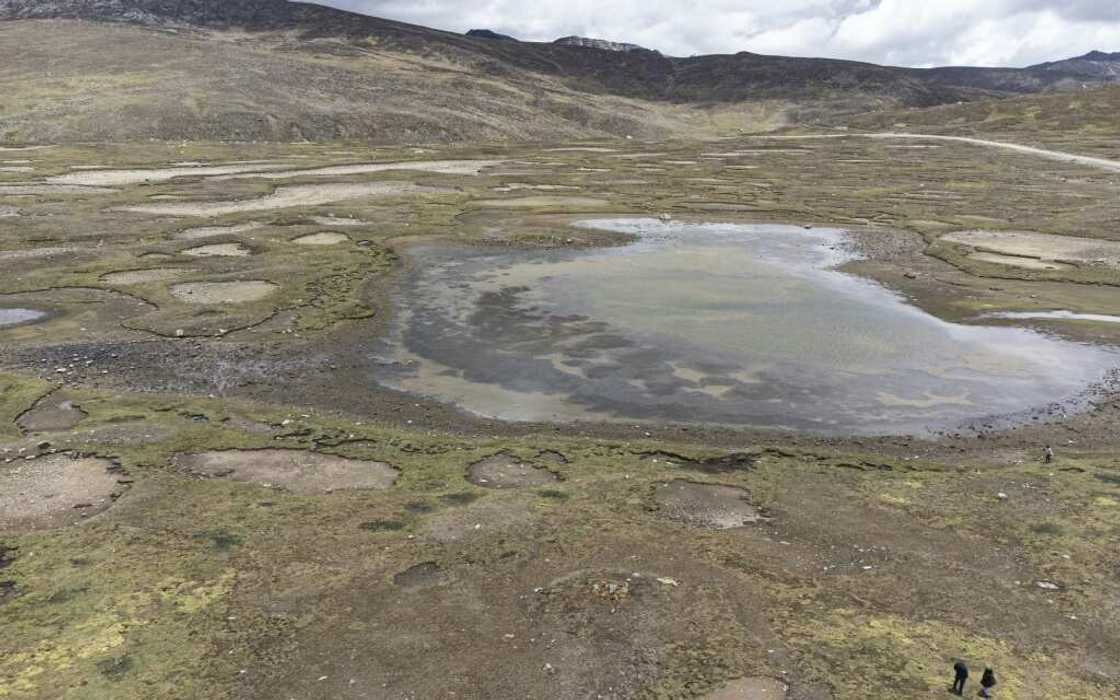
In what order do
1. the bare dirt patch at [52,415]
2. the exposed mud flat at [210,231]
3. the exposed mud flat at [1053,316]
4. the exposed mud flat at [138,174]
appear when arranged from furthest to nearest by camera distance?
the exposed mud flat at [138,174], the exposed mud flat at [210,231], the exposed mud flat at [1053,316], the bare dirt patch at [52,415]

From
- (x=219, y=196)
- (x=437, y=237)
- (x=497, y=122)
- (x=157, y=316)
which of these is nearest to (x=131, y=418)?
(x=157, y=316)

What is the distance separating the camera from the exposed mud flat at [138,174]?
6962 cm

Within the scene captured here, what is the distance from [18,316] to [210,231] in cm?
1805

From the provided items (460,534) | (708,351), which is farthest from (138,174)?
(460,534)

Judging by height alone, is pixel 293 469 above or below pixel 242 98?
below

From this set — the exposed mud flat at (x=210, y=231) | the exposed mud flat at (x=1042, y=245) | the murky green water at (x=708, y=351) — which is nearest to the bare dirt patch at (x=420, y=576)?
the murky green water at (x=708, y=351)

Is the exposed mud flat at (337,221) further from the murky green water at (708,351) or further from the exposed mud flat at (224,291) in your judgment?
the exposed mud flat at (224,291)

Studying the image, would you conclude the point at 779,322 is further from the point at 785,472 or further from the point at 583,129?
the point at 583,129

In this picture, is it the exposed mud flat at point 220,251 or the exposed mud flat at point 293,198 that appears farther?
Answer: the exposed mud flat at point 293,198

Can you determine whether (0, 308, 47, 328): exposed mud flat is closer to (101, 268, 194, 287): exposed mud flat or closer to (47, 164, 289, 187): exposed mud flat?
(101, 268, 194, 287): exposed mud flat

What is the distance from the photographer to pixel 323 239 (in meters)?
46.8

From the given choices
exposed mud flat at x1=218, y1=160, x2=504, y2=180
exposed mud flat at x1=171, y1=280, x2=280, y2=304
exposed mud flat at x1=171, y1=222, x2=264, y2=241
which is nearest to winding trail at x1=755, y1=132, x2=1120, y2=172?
exposed mud flat at x1=218, y1=160, x2=504, y2=180

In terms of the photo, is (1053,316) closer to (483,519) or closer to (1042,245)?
(1042,245)

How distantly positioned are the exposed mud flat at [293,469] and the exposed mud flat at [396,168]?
61.8 m
